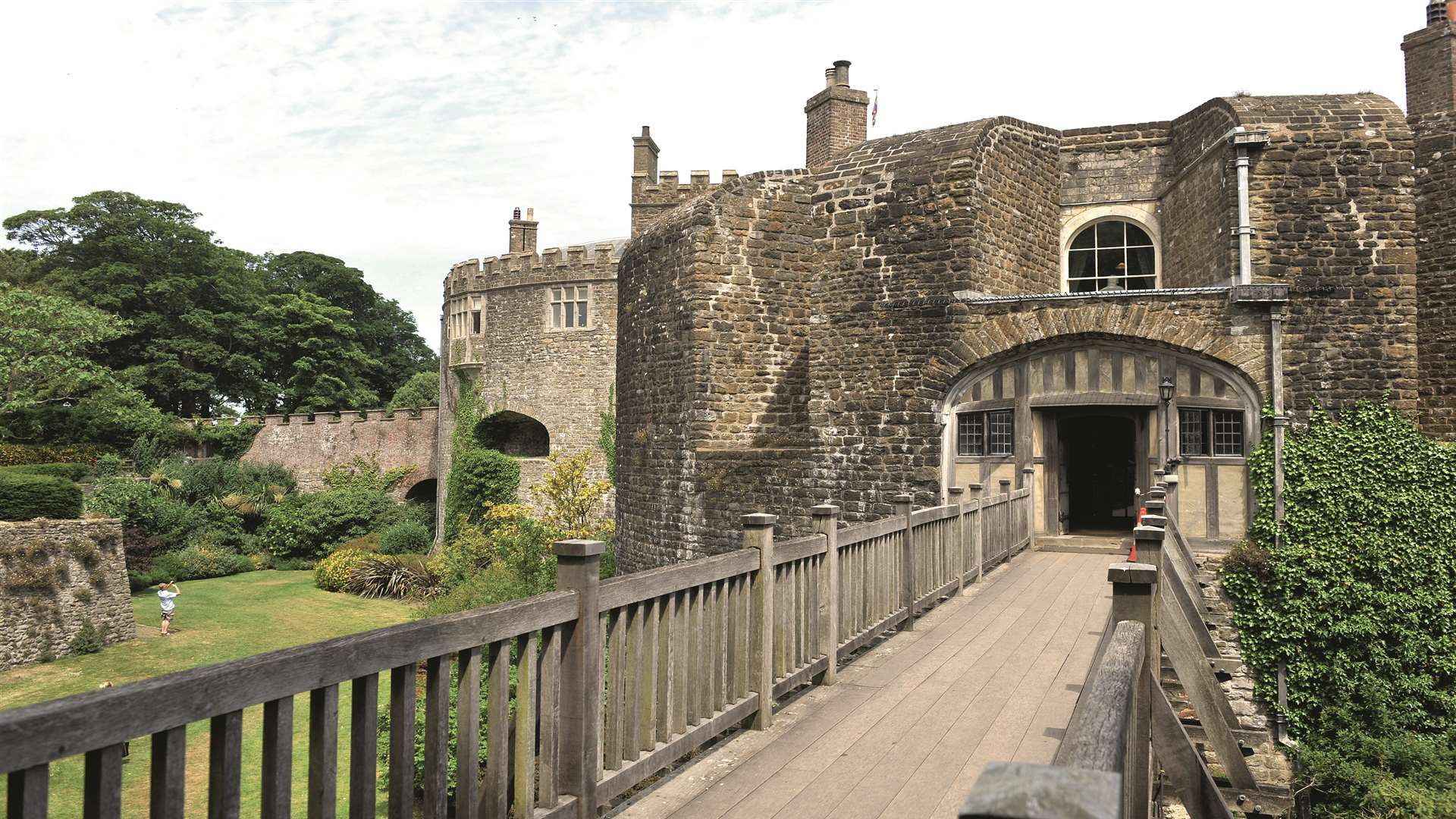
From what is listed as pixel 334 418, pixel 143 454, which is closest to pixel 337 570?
pixel 334 418

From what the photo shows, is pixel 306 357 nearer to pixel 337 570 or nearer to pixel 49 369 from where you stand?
pixel 49 369

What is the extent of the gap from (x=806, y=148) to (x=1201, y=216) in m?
10.2

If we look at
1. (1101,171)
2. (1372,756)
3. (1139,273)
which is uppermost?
(1101,171)

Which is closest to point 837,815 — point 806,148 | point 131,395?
point 806,148

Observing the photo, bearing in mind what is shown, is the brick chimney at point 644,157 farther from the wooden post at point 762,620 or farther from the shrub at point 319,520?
the wooden post at point 762,620

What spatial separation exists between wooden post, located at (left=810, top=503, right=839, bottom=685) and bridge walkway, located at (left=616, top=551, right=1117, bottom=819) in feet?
0.44

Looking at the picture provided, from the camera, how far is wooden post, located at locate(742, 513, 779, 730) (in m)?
4.91

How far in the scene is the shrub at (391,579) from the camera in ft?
94.3

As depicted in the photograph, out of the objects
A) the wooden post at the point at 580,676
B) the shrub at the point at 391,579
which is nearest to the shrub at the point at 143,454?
the shrub at the point at 391,579

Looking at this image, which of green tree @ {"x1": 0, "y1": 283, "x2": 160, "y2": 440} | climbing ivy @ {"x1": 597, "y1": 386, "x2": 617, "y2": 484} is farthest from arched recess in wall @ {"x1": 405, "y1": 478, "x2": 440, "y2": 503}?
climbing ivy @ {"x1": 597, "y1": 386, "x2": 617, "y2": 484}

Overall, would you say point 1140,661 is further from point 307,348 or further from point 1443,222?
point 307,348

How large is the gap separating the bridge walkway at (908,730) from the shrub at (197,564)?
30.0 m

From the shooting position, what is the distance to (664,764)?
4.05 metres

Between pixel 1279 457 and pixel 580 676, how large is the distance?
1324 cm
